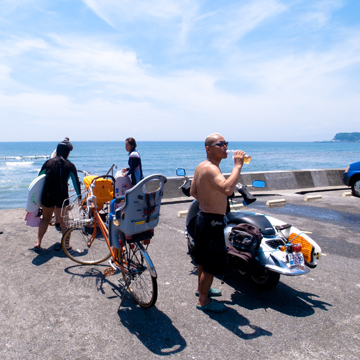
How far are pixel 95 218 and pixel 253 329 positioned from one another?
2633 millimetres

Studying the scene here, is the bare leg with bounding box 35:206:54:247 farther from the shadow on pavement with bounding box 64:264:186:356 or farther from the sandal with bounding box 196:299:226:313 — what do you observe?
the sandal with bounding box 196:299:226:313

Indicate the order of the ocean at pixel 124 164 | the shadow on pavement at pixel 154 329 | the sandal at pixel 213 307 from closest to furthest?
the shadow on pavement at pixel 154 329, the sandal at pixel 213 307, the ocean at pixel 124 164

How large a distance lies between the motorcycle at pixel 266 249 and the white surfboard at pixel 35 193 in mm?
2734

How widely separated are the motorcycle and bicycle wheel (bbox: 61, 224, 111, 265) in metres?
1.49

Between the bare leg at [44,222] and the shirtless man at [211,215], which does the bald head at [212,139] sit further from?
the bare leg at [44,222]

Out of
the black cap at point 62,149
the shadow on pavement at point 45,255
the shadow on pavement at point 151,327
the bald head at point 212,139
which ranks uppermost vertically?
the bald head at point 212,139

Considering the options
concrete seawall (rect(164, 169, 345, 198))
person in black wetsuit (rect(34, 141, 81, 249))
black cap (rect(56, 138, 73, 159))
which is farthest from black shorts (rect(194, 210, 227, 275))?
concrete seawall (rect(164, 169, 345, 198))

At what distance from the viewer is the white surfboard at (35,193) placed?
5281mm

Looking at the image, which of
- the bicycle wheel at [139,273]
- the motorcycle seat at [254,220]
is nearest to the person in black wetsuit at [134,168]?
the motorcycle seat at [254,220]

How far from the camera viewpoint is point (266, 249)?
12.6 feet

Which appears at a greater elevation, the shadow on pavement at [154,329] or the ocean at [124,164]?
the shadow on pavement at [154,329]

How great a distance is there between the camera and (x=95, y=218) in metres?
4.65

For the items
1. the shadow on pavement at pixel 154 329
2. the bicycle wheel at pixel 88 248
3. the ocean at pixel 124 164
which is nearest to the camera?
the shadow on pavement at pixel 154 329

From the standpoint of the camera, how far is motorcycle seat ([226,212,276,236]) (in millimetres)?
4090
